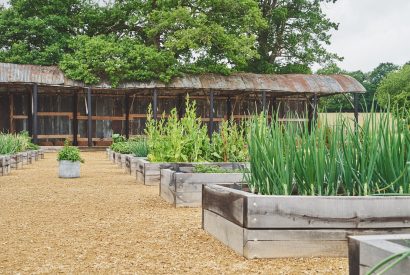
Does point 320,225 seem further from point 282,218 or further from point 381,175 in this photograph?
point 381,175

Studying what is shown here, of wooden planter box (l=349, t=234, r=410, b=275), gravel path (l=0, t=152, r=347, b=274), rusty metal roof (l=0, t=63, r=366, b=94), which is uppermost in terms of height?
rusty metal roof (l=0, t=63, r=366, b=94)

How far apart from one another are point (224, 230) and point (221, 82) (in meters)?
21.2

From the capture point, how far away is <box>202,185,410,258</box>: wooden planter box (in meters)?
4.18

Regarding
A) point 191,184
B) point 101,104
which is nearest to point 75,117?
point 101,104

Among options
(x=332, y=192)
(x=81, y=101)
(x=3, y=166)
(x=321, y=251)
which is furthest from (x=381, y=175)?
(x=81, y=101)

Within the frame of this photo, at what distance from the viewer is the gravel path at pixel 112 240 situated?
4.15 metres

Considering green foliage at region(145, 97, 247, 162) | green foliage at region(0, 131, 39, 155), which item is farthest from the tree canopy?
green foliage at region(145, 97, 247, 162)

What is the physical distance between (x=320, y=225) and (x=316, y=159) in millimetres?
485

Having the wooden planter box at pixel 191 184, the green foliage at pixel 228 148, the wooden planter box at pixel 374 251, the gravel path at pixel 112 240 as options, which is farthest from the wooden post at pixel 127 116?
the wooden planter box at pixel 374 251

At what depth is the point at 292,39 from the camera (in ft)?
105

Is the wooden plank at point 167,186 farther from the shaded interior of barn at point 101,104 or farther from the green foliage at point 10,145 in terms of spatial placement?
the shaded interior of barn at point 101,104

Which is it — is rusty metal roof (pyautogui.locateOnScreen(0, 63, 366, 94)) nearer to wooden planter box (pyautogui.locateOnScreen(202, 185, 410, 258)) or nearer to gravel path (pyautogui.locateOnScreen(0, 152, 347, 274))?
gravel path (pyautogui.locateOnScreen(0, 152, 347, 274))

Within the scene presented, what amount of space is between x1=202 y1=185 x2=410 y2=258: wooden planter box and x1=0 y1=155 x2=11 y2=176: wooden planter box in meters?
9.40

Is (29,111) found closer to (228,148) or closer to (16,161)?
(16,161)
